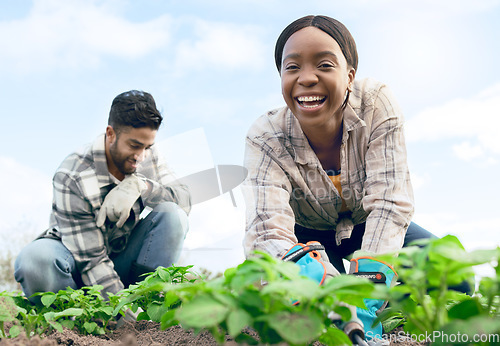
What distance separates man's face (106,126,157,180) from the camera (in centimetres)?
259

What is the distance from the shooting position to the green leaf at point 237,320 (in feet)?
2.15

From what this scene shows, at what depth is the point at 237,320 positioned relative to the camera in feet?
2.21

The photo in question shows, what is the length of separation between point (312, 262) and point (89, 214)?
1723 millimetres

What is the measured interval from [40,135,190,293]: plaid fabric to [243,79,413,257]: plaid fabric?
3.55 feet

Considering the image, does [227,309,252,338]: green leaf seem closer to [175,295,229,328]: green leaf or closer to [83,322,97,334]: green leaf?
[175,295,229,328]: green leaf

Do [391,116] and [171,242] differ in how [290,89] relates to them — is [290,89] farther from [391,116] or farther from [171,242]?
[171,242]

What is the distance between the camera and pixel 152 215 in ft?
9.14

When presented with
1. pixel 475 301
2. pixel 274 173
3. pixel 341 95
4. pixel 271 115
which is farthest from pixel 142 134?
pixel 475 301

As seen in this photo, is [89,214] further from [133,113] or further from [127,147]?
[133,113]

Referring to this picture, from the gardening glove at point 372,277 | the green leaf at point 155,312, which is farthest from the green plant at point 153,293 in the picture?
the gardening glove at point 372,277

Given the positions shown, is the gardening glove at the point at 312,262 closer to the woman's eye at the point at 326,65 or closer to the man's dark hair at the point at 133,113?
the woman's eye at the point at 326,65

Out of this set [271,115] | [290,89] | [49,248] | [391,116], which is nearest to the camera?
[290,89]

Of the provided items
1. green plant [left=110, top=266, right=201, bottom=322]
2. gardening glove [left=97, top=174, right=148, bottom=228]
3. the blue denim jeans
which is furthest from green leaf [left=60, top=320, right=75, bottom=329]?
the blue denim jeans

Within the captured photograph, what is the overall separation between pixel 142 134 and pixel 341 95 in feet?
4.16
